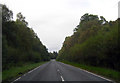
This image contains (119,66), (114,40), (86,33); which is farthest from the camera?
(86,33)

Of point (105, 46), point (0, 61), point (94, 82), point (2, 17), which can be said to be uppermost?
Result: point (2, 17)

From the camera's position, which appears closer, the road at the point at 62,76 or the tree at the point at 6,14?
the road at the point at 62,76

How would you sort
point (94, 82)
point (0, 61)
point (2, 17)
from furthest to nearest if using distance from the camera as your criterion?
1. point (2, 17)
2. point (0, 61)
3. point (94, 82)

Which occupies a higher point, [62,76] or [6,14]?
[6,14]

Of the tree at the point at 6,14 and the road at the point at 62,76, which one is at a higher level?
the tree at the point at 6,14

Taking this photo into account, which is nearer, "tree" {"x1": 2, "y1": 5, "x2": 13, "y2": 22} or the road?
the road

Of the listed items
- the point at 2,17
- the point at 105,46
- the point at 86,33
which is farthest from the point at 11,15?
the point at 105,46

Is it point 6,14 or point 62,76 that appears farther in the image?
point 6,14

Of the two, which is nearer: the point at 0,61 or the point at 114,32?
the point at 114,32

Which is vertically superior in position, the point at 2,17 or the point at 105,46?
the point at 2,17

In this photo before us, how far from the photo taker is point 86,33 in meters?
35.7

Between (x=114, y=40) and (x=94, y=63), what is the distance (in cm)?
1365

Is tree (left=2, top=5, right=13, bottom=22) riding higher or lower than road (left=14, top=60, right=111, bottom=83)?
higher

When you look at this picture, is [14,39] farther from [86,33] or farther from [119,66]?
[119,66]
